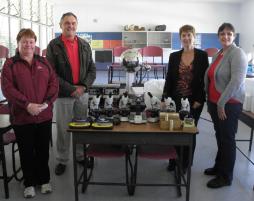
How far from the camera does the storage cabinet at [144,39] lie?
10.6 m

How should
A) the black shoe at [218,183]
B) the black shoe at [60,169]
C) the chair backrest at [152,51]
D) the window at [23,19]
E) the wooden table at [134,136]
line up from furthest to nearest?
the chair backrest at [152,51], the window at [23,19], the black shoe at [60,169], the black shoe at [218,183], the wooden table at [134,136]

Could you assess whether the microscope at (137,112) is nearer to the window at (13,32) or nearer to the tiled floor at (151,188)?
the tiled floor at (151,188)

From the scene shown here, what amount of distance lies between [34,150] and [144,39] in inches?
353

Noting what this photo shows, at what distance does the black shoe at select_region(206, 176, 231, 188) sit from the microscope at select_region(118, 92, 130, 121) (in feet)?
3.12

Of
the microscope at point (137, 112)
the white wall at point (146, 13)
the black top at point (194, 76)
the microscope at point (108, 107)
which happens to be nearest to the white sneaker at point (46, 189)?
the microscope at point (108, 107)

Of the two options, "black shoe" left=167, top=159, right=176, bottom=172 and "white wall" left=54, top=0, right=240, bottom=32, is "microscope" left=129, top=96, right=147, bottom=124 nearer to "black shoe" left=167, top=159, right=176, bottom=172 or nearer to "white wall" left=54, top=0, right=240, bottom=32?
"black shoe" left=167, top=159, right=176, bottom=172

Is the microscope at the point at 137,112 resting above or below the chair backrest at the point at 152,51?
below

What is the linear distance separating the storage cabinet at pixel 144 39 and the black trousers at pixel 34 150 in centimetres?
874

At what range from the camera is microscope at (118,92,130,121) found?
209 centimetres

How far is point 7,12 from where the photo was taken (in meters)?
6.69

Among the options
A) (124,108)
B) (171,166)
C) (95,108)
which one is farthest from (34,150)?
(171,166)

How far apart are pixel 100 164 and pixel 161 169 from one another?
1.98 feet

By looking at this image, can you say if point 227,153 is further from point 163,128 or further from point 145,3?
point 145,3

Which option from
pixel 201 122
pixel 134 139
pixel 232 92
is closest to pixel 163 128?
pixel 134 139
